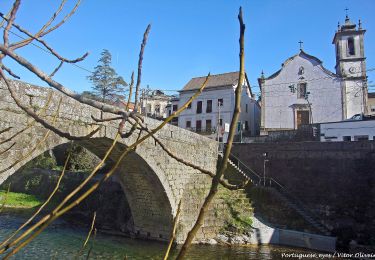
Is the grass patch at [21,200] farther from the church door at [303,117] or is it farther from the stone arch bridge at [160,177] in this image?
the church door at [303,117]

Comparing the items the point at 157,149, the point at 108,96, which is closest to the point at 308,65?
the point at 157,149

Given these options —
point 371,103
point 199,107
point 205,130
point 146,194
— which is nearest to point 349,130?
point 205,130

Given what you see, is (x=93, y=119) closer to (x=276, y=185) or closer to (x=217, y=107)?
(x=276, y=185)

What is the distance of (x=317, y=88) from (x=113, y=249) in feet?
65.6

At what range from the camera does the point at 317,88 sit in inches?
971

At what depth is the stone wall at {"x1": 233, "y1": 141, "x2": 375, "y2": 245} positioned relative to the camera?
1334 cm

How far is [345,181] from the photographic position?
14.8 meters

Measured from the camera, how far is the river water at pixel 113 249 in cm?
1015

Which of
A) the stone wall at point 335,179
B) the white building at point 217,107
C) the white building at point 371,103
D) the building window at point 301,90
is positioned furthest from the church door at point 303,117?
the white building at point 371,103

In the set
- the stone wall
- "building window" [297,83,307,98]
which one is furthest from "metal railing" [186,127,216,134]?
the stone wall

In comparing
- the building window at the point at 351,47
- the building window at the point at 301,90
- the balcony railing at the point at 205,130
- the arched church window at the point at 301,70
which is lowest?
the balcony railing at the point at 205,130

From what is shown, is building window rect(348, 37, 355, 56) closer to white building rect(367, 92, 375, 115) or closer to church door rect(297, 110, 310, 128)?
church door rect(297, 110, 310, 128)

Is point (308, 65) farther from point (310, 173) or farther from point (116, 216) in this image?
point (116, 216)

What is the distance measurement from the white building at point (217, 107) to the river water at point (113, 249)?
52.6 ft
